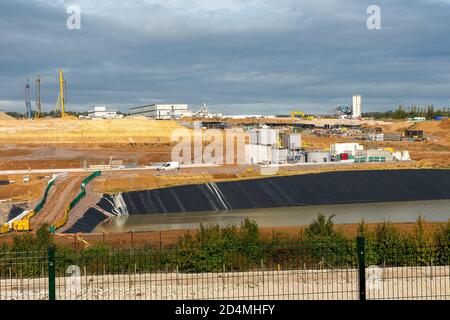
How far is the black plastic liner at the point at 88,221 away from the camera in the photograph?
1611 inches

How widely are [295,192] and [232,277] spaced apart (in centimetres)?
3918

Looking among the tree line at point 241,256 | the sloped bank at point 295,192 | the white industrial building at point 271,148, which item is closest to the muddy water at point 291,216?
the sloped bank at point 295,192

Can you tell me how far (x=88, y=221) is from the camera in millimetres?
44344

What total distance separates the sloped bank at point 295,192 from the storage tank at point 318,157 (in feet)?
34.9

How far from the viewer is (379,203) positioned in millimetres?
54594

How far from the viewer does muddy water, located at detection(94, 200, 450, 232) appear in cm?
4384

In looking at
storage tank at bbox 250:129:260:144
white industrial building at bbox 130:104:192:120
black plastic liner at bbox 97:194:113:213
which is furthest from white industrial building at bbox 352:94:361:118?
black plastic liner at bbox 97:194:113:213

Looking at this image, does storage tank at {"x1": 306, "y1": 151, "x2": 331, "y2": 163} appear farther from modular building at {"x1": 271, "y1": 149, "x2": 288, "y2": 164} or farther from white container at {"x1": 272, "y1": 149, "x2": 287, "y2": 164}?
white container at {"x1": 272, "y1": 149, "x2": 287, "y2": 164}

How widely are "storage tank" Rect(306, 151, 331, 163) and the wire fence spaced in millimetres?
54005

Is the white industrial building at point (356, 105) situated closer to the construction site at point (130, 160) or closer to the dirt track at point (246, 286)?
the construction site at point (130, 160)

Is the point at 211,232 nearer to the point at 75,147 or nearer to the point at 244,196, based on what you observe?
the point at 244,196
